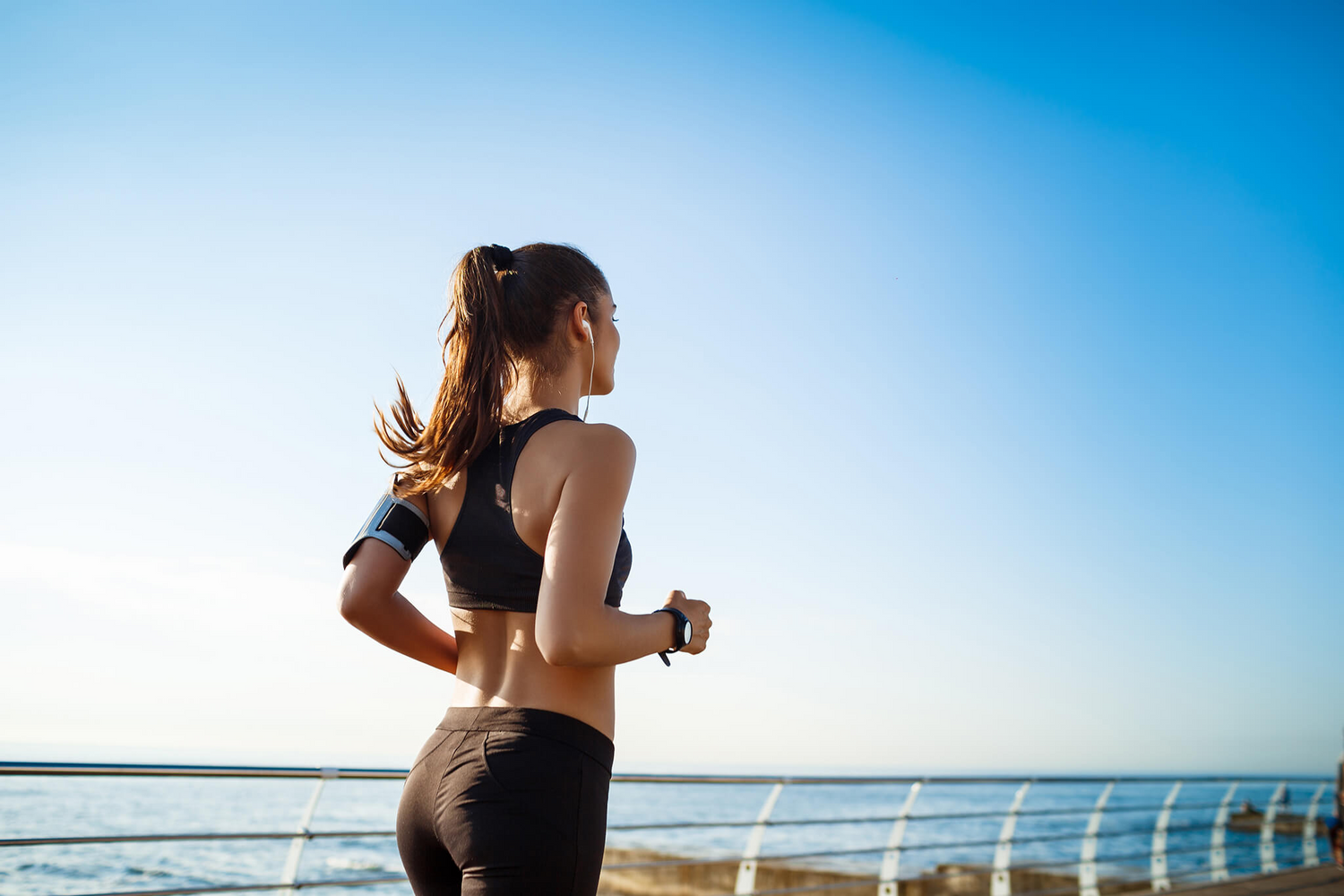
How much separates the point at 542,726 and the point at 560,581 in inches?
6.1

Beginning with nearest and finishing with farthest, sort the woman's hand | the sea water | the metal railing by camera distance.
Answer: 1. the woman's hand
2. the metal railing
3. the sea water

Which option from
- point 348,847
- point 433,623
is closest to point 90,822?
point 348,847

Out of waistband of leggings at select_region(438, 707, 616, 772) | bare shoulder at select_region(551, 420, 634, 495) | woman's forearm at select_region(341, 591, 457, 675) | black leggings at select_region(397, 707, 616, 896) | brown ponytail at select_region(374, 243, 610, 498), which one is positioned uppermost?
brown ponytail at select_region(374, 243, 610, 498)

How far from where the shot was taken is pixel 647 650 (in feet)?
3.30

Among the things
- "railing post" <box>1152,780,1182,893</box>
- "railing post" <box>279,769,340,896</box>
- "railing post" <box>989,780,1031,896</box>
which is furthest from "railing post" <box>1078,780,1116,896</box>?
"railing post" <box>279,769,340,896</box>

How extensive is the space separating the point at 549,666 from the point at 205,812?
105 ft

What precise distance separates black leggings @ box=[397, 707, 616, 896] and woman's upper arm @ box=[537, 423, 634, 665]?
0.09m

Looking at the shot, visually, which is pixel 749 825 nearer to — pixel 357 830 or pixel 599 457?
pixel 599 457

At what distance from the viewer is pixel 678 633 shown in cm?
107

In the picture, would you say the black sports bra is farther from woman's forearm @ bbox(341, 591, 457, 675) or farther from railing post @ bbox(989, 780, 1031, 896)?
railing post @ bbox(989, 780, 1031, 896)

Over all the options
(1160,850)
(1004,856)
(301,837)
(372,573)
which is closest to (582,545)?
(372,573)

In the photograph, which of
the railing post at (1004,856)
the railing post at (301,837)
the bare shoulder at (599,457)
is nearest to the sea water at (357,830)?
the railing post at (301,837)

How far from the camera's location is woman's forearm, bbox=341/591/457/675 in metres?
1.19

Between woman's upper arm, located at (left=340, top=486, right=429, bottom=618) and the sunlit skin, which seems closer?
the sunlit skin
